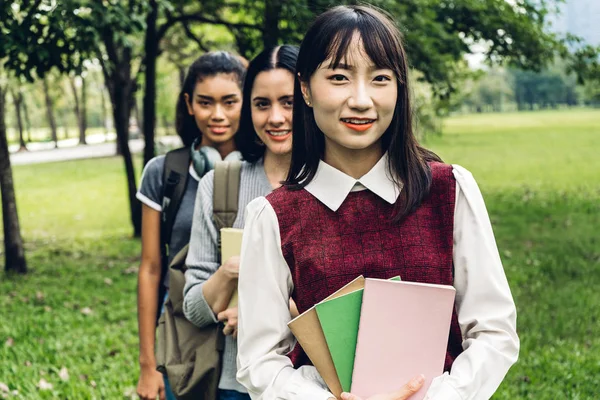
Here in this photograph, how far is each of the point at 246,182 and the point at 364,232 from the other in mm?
693

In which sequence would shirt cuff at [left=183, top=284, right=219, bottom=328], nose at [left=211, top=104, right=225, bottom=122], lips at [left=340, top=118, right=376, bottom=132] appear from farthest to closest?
nose at [left=211, top=104, right=225, bottom=122]
shirt cuff at [left=183, top=284, right=219, bottom=328]
lips at [left=340, top=118, right=376, bottom=132]

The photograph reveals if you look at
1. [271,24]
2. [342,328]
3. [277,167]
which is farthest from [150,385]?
[271,24]

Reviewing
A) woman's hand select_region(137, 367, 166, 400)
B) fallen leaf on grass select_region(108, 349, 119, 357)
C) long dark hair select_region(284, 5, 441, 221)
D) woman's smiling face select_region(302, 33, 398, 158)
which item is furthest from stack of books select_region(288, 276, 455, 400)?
fallen leaf on grass select_region(108, 349, 119, 357)

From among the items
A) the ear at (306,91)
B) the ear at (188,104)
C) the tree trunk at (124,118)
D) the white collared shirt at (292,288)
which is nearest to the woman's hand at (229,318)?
the white collared shirt at (292,288)

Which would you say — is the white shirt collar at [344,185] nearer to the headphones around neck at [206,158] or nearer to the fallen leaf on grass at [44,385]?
the headphones around neck at [206,158]

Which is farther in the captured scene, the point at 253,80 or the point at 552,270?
the point at 552,270

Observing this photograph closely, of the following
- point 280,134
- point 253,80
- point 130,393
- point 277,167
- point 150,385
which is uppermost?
point 253,80

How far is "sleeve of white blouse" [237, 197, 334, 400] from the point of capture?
150 cm

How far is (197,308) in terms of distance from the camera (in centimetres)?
198

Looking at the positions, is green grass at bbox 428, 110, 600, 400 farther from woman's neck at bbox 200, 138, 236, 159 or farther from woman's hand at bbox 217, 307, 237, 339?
woman's hand at bbox 217, 307, 237, 339

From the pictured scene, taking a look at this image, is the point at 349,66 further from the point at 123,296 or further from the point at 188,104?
the point at 123,296

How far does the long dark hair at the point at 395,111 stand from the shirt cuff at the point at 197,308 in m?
0.54

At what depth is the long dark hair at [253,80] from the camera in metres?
2.10

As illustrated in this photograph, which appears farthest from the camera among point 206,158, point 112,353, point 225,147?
point 112,353
